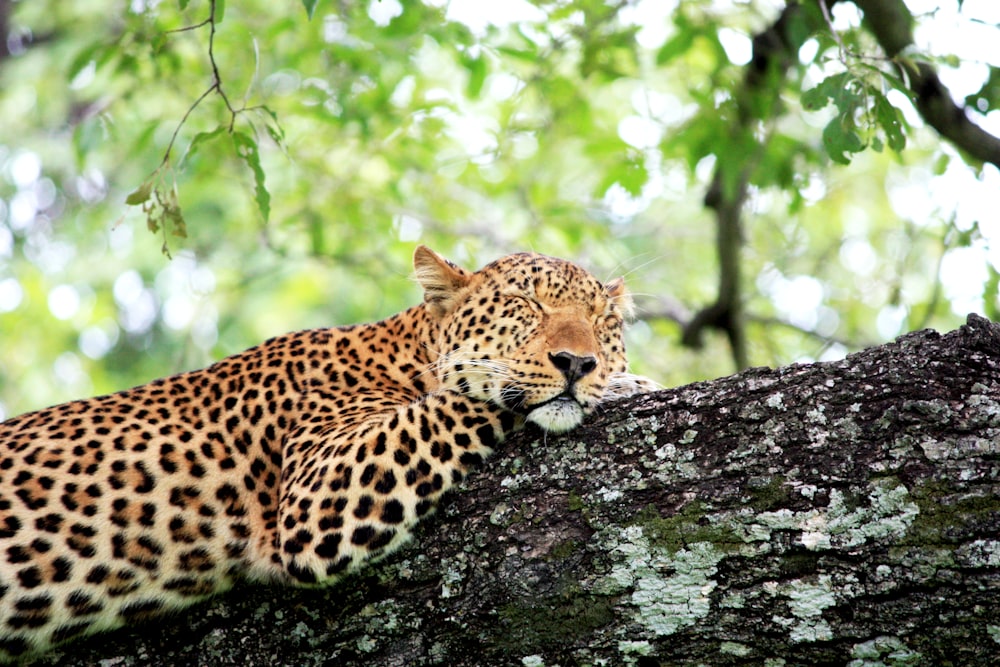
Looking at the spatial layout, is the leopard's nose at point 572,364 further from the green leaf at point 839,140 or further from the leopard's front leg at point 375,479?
the green leaf at point 839,140

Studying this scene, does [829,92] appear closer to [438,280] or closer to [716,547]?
[438,280]

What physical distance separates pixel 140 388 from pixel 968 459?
182 inches

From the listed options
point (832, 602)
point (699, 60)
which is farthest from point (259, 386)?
point (699, 60)

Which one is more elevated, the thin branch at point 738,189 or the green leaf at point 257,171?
the thin branch at point 738,189

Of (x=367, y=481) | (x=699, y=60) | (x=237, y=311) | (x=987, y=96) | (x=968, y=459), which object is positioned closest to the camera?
(x=968, y=459)

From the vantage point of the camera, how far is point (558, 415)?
16.7 ft

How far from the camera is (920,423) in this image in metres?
4.17

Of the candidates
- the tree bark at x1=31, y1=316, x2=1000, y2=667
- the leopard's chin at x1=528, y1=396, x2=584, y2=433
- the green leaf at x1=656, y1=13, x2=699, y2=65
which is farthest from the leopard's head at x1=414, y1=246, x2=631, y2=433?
the green leaf at x1=656, y1=13, x2=699, y2=65

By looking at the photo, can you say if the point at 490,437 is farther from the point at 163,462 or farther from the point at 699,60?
the point at 699,60

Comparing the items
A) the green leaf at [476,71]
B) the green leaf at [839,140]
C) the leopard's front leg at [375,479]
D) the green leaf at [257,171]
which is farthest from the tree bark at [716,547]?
the green leaf at [476,71]

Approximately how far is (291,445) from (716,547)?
2644mm

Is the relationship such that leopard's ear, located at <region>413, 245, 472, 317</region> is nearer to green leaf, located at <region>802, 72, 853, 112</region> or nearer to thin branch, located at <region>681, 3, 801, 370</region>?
green leaf, located at <region>802, 72, 853, 112</region>

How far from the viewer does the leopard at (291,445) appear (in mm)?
5156

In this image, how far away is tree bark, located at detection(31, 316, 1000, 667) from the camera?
156 inches
